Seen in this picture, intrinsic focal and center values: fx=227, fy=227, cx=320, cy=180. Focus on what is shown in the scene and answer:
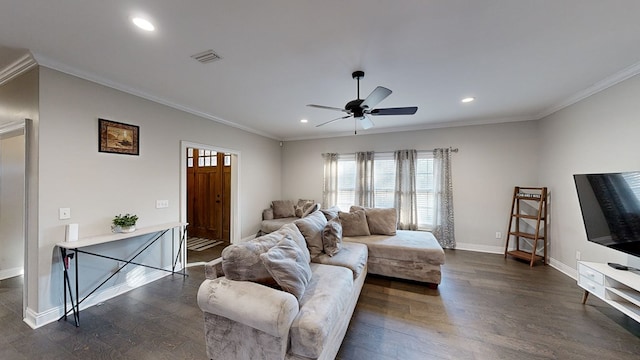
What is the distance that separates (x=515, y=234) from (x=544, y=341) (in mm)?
2669

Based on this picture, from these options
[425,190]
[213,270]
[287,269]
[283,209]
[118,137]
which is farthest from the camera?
[283,209]

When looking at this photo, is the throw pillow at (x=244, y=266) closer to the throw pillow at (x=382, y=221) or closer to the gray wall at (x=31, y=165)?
the gray wall at (x=31, y=165)

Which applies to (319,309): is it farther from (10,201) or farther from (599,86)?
(10,201)

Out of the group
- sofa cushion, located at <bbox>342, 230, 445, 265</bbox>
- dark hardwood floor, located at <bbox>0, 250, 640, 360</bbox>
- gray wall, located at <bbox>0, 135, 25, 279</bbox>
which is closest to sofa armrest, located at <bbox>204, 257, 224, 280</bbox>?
dark hardwood floor, located at <bbox>0, 250, 640, 360</bbox>

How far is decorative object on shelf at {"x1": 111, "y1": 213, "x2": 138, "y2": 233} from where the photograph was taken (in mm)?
2771

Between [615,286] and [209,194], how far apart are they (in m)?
6.65

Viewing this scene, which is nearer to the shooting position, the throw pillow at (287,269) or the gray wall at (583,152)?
the throw pillow at (287,269)

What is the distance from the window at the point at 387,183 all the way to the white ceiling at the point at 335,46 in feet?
6.47

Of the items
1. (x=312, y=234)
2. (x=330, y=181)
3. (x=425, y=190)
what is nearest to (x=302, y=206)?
(x=330, y=181)

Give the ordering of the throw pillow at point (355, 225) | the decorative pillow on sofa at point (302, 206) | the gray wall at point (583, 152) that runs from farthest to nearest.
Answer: the decorative pillow on sofa at point (302, 206) → the throw pillow at point (355, 225) → the gray wall at point (583, 152)

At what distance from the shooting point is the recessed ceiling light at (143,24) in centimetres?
175

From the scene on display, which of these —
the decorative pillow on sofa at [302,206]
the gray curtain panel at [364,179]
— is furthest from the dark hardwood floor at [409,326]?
the decorative pillow on sofa at [302,206]

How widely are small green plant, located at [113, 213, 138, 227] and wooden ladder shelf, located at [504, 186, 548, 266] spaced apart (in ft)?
19.9

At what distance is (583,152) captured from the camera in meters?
3.24
